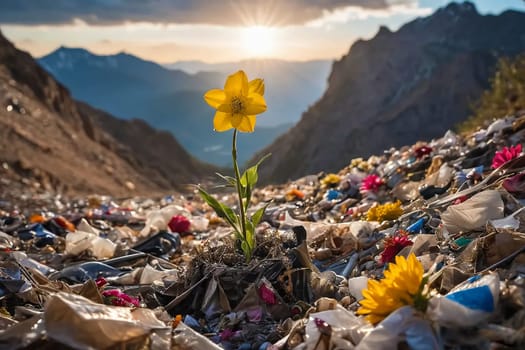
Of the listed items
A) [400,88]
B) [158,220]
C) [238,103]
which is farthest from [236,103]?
[400,88]

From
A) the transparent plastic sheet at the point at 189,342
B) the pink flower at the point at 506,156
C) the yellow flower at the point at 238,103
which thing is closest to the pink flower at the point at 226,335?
the transparent plastic sheet at the point at 189,342

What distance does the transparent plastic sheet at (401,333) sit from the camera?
1787 millimetres

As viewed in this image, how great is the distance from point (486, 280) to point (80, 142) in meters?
29.2

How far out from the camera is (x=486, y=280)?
1966mm

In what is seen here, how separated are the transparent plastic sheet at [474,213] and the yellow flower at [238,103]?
4.07 feet

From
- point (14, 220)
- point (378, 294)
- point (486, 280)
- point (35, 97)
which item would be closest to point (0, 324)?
point (378, 294)

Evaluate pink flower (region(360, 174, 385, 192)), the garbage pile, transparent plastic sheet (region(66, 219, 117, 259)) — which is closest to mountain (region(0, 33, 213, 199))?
transparent plastic sheet (region(66, 219, 117, 259))

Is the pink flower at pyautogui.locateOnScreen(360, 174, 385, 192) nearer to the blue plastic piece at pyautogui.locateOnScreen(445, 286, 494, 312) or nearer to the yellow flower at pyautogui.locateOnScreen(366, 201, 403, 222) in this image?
the yellow flower at pyautogui.locateOnScreen(366, 201, 403, 222)

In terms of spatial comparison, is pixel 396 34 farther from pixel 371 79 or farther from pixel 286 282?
pixel 286 282

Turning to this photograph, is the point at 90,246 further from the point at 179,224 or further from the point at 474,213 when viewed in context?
the point at 474,213

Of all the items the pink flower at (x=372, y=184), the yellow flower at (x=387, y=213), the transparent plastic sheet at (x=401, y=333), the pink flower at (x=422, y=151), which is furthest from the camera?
the pink flower at (x=422, y=151)

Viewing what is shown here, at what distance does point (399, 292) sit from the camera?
187 cm

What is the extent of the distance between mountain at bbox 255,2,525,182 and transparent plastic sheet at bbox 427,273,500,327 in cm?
5219

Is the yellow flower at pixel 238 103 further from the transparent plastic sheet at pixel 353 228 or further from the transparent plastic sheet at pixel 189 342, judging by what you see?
the transparent plastic sheet at pixel 353 228
